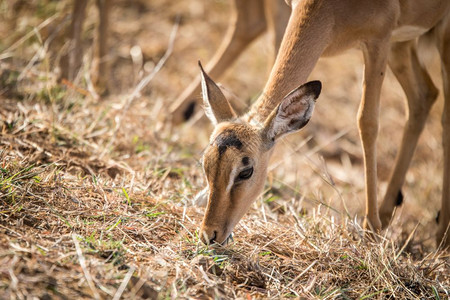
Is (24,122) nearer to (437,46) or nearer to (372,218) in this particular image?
(372,218)

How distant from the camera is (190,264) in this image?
376 centimetres

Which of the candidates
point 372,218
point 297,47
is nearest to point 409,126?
point 372,218

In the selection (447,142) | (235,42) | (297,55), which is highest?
(297,55)

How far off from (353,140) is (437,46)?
8.97 ft

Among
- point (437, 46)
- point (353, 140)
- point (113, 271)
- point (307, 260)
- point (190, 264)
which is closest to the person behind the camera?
point (113, 271)

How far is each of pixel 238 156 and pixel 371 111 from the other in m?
1.44

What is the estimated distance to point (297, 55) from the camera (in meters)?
4.45

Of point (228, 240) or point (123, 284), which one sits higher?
point (123, 284)

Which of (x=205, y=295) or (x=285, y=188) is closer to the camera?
(x=205, y=295)

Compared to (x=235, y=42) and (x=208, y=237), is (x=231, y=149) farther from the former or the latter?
(x=235, y=42)

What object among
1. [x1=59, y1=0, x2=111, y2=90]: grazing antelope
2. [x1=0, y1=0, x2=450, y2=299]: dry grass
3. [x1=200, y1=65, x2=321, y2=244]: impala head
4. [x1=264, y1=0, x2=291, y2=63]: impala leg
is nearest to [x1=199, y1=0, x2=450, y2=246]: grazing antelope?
[x1=200, y1=65, x2=321, y2=244]: impala head

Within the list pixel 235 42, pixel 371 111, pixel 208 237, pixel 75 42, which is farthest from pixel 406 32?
pixel 75 42

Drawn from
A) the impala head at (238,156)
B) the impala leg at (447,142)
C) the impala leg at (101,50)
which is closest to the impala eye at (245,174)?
the impala head at (238,156)

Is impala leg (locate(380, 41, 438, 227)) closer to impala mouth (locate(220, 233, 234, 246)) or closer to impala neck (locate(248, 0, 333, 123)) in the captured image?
impala neck (locate(248, 0, 333, 123))
